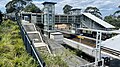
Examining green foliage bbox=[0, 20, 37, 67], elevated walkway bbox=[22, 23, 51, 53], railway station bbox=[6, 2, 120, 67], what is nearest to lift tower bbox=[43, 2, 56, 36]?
railway station bbox=[6, 2, 120, 67]

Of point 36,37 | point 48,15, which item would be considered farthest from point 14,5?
point 36,37

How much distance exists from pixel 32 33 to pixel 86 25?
18166mm

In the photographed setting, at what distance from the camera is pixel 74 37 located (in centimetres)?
3038

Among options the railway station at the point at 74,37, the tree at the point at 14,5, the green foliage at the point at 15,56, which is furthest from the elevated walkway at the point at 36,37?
the tree at the point at 14,5

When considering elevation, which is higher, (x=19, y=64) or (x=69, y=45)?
(x=19, y=64)

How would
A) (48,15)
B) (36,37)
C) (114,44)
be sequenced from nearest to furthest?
(114,44)
(36,37)
(48,15)

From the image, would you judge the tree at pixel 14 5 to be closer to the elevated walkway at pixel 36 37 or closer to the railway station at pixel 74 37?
the railway station at pixel 74 37

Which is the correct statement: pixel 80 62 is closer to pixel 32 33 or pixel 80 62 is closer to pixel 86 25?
pixel 32 33

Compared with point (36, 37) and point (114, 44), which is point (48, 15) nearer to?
point (36, 37)

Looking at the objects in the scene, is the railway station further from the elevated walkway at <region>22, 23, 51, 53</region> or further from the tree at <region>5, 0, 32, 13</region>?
the tree at <region>5, 0, 32, 13</region>

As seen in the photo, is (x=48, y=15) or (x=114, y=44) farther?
(x=48, y=15)

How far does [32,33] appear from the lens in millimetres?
19781

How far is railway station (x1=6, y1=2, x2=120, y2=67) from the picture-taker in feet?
45.5

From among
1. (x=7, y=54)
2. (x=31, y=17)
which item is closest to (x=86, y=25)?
(x=31, y=17)
